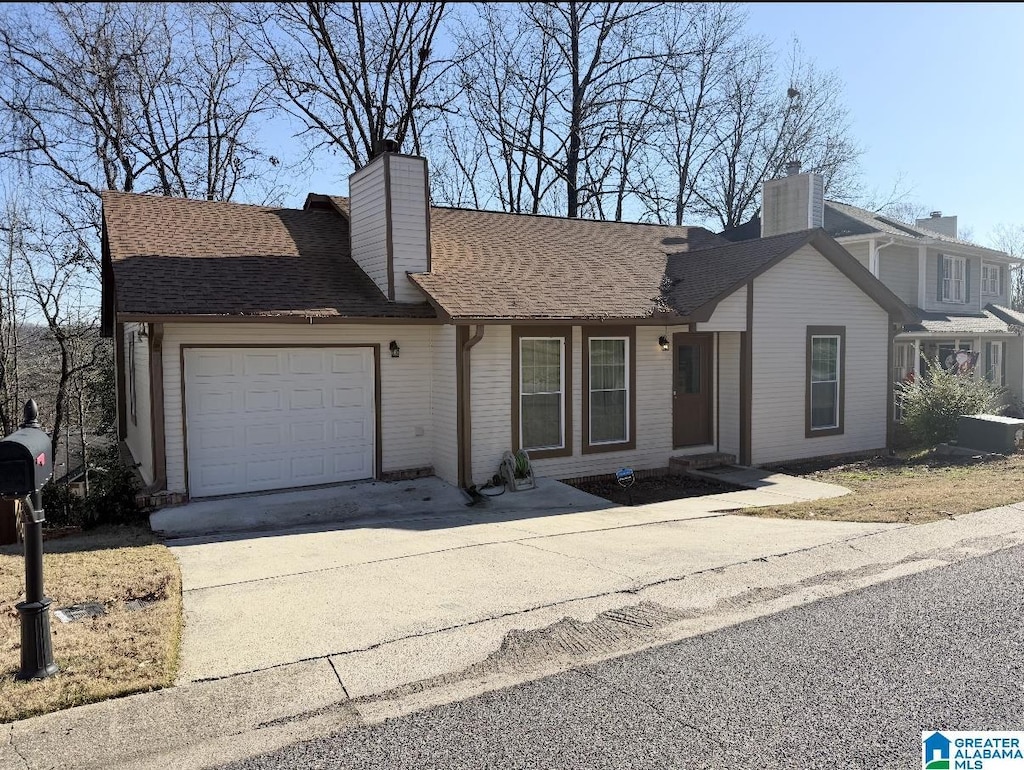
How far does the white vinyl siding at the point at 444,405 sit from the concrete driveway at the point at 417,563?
353 millimetres

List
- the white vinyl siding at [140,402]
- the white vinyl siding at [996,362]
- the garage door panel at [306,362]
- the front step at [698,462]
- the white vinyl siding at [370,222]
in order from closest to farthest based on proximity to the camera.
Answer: the garage door panel at [306,362], the white vinyl siding at [140,402], the white vinyl siding at [370,222], the front step at [698,462], the white vinyl siding at [996,362]

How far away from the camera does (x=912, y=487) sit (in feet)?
37.8

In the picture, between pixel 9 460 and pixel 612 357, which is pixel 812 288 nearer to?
pixel 612 357

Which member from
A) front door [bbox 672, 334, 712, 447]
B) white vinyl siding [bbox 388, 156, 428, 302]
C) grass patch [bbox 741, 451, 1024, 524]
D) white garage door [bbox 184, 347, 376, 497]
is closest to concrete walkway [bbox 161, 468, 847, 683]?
white garage door [bbox 184, 347, 376, 497]

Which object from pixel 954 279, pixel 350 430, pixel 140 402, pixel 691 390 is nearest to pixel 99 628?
pixel 350 430

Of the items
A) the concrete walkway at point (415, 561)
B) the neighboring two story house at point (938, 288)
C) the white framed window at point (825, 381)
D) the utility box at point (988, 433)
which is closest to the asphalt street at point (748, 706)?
the concrete walkway at point (415, 561)

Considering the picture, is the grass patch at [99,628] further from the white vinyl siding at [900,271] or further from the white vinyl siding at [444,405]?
the white vinyl siding at [900,271]

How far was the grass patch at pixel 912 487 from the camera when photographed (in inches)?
372

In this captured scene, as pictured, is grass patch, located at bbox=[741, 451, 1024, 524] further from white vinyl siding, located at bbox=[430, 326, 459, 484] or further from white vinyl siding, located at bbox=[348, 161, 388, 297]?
white vinyl siding, located at bbox=[348, 161, 388, 297]

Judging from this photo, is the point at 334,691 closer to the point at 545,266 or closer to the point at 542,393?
the point at 542,393

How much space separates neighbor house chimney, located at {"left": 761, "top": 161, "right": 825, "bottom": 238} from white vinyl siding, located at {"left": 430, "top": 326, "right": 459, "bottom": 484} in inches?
358

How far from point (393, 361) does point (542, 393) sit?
237 centimetres

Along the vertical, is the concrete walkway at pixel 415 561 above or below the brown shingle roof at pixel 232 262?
below

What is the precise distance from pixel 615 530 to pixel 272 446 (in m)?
5.01
